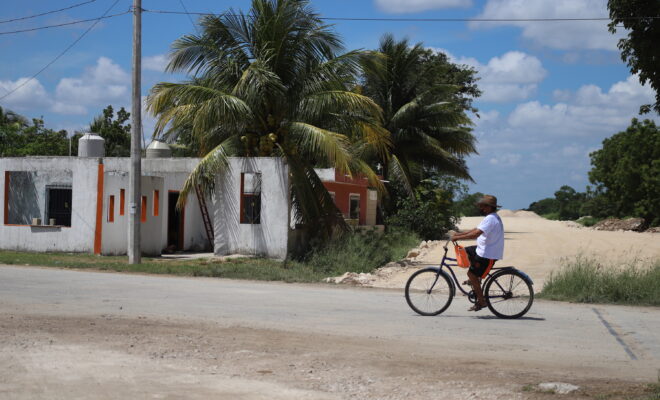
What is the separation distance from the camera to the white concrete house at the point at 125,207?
22.7m

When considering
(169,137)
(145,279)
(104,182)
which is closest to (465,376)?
(145,279)

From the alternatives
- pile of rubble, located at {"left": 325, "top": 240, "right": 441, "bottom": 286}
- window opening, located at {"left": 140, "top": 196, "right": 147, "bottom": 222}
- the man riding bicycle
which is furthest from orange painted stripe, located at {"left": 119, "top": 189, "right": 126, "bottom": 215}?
the man riding bicycle

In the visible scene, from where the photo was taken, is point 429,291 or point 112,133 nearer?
point 429,291

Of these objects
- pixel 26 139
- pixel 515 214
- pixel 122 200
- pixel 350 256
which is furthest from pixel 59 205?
pixel 515 214

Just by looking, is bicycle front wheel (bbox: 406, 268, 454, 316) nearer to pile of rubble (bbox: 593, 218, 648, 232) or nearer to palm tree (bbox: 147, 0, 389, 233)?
palm tree (bbox: 147, 0, 389, 233)

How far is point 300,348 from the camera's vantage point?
818 cm

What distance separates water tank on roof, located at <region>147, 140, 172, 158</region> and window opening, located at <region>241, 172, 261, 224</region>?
15.3ft

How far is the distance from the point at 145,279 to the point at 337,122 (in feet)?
29.3

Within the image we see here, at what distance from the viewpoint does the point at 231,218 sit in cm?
2325

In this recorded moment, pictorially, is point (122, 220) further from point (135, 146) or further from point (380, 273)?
point (380, 273)

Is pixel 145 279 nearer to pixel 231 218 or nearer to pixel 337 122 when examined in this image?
pixel 231 218

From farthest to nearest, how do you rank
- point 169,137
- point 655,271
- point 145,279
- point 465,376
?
1. point 169,137
2. point 145,279
3. point 655,271
4. point 465,376

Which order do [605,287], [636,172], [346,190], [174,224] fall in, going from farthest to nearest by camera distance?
1. [636,172]
2. [346,190]
3. [174,224]
4. [605,287]

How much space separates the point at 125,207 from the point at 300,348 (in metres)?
17.6
